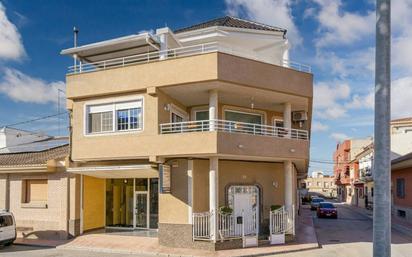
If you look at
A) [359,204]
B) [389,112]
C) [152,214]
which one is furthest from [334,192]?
[389,112]

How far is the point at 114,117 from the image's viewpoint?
1931 centimetres

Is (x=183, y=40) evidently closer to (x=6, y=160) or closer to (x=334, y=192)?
(x=6, y=160)

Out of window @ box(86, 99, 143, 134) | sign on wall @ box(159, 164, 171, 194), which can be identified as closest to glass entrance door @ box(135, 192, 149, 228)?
sign on wall @ box(159, 164, 171, 194)

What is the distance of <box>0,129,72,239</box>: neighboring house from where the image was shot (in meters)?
21.0

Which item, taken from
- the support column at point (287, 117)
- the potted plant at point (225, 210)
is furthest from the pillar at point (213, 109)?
the support column at point (287, 117)

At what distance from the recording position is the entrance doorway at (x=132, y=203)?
22.6 meters

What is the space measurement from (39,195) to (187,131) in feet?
32.6

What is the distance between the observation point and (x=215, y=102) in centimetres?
1834

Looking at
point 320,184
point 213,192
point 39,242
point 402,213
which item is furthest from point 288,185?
point 320,184

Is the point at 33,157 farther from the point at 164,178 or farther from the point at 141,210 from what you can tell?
the point at 164,178

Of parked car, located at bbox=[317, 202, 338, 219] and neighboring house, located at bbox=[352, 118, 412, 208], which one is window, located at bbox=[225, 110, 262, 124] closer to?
parked car, located at bbox=[317, 202, 338, 219]

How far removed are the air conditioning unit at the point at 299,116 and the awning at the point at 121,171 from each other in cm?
910

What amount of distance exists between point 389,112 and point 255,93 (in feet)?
49.6

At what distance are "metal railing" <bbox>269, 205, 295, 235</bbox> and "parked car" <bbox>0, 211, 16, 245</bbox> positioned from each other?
42.2 ft
